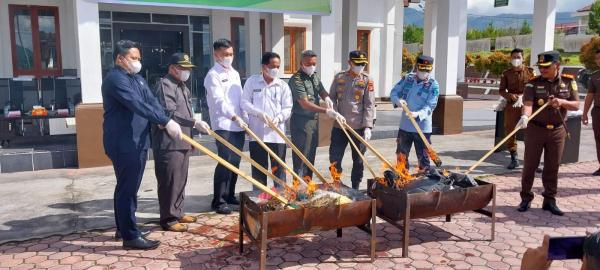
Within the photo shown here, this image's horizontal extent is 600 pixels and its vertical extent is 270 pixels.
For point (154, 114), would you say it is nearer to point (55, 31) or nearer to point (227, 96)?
point (227, 96)

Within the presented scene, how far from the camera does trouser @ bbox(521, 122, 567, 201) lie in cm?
538

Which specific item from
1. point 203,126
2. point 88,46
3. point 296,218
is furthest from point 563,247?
point 88,46

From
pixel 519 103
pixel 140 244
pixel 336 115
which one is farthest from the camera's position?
pixel 519 103

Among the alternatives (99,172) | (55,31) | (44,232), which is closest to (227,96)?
(44,232)

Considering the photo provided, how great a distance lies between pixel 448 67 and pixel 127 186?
27.5 feet

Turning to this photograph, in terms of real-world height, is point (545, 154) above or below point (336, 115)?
below

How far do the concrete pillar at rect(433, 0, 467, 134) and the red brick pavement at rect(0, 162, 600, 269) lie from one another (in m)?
5.58

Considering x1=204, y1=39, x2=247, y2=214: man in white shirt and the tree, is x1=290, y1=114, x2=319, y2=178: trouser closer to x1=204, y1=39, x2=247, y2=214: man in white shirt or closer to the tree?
x1=204, y1=39, x2=247, y2=214: man in white shirt

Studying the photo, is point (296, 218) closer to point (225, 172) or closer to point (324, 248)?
point (324, 248)

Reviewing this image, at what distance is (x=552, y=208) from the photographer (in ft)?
17.9

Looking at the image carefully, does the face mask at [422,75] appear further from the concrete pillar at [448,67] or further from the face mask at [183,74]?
the concrete pillar at [448,67]

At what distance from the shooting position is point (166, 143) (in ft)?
15.5

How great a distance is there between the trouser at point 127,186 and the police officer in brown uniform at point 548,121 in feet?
13.4

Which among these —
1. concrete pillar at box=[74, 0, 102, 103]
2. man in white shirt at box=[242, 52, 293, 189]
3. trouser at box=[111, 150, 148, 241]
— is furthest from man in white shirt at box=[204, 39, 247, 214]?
concrete pillar at box=[74, 0, 102, 103]
